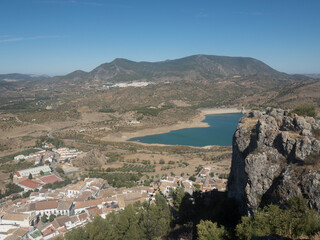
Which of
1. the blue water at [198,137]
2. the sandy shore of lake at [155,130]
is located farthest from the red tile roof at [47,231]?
the sandy shore of lake at [155,130]

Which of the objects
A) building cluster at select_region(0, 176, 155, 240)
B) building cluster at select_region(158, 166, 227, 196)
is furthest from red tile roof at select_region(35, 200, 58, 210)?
building cluster at select_region(158, 166, 227, 196)

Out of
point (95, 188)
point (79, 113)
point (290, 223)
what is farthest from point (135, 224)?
point (79, 113)

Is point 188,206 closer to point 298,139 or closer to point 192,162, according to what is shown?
point 298,139

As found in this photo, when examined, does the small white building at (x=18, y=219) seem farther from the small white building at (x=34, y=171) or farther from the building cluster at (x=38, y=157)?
the building cluster at (x=38, y=157)

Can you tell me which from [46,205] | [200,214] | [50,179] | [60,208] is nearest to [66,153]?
[50,179]

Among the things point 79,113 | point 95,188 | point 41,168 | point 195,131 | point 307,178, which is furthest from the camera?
point 79,113

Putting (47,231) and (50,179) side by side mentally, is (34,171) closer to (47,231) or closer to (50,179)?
(50,179)
